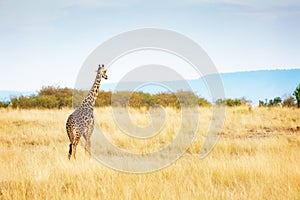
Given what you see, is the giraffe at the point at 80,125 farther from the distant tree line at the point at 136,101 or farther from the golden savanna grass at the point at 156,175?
the distant tree line at the point at 136,101

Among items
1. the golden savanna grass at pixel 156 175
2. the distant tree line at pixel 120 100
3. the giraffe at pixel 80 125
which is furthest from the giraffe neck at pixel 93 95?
the distant tree line at pixel 120 100

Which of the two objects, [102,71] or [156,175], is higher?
[102,71]

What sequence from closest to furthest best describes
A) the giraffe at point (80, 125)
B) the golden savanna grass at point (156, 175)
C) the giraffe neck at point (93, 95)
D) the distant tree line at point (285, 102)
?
1. the golden savanna grass at point (156, 175)
2. the giraffe at point (80, 125)
3. the giraffe neck at point (93, 95)
4. the distant tree line at point (285, 102)

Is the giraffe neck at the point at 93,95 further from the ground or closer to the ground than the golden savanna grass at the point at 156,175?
further from the ground

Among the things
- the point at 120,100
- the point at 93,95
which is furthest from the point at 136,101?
the point at 93,95

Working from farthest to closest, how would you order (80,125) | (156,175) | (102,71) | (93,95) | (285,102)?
1. (285,102)
2. (93,95)
3. (102,71)
4. (80,125)
5. (156,175)

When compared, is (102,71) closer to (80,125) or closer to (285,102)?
(80,125)

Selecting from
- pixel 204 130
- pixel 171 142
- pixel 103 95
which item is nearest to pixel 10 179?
pixel 171 142

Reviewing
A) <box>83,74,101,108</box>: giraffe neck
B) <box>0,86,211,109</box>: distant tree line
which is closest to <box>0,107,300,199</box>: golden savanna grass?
<box>83,74,101,108</box>: giraffe neck

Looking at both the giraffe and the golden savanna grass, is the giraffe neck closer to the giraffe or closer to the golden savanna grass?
the giraffe

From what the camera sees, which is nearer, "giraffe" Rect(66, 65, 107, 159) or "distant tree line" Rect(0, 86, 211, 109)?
"giraffe" Rect(66, 65, 107, 159)

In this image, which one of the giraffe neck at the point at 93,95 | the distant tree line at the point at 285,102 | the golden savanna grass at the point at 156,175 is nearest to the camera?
the golden savanna grass at the point at 156,175

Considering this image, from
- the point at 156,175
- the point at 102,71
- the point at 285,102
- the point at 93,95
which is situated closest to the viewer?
the point at 156,175

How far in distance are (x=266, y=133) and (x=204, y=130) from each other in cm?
204
